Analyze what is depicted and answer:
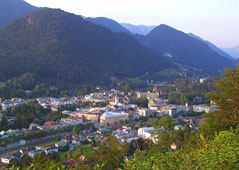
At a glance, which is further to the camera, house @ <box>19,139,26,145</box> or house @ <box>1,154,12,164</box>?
house @ <box>19,139,26,145</box>

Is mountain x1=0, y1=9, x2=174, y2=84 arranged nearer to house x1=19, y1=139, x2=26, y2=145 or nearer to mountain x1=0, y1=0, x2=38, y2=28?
house x1=19, y1=139, x2=26, y2=145

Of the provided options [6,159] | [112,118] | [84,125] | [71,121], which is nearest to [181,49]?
[112,118]

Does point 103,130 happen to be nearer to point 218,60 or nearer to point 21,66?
point 21,66

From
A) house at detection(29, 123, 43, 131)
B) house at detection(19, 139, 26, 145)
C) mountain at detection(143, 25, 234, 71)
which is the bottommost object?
house at detection(19, 139, 26, 145)

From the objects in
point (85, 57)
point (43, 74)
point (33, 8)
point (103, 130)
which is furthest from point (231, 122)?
point (33, 8)

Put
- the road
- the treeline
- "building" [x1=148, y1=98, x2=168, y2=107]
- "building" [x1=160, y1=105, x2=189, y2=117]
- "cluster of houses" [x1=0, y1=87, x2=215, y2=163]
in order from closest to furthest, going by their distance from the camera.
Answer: the road
"cluster of houses" [x1=0, y1=87, x2=215, y2=163]
the treeline
"building" [x1=160, y1=105, x2=189, y2=117]
"building" [x1=148, y1=98, x2=168, y2=107]

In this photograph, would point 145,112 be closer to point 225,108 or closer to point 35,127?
point 35,127

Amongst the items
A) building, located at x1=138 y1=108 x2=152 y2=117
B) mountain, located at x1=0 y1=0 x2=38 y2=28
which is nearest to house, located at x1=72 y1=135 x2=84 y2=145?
building, located at x1=138 y1=108 x2=152 y2=117

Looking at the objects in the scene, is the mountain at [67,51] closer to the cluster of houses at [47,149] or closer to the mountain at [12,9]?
the cluster of houses at [47,149]
